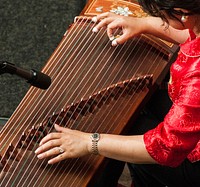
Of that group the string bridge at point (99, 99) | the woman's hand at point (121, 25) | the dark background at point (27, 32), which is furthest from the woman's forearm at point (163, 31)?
the dark background at point (27, 32)

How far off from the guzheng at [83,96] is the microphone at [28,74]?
0.19m

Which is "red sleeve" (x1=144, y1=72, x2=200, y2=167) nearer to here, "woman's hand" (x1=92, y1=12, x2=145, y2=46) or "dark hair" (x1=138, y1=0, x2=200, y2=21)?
"dark hair" (x1=138, y1=0, x2=200, y2=21)

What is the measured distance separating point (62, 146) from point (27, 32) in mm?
1261

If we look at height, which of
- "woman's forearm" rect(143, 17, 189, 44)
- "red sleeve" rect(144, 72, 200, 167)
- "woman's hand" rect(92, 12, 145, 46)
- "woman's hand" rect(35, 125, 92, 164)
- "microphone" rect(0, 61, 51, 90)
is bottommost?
"woman's hand" rect(35, 125, 92, 164)

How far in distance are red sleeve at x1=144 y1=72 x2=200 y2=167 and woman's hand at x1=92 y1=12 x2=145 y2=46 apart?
0.45 meters

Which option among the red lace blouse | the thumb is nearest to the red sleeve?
the red lace blouse

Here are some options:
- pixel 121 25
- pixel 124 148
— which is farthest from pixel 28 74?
pixel 121 25

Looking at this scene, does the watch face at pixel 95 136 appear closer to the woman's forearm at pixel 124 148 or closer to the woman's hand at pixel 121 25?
the woman's forearm at pixel 124 148

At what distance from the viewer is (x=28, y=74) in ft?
3.98

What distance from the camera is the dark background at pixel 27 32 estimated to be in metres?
2.41

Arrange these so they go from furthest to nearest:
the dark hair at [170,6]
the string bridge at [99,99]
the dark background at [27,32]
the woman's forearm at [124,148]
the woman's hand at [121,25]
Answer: the dark background at [27,32] < the woman's hand at [121,25] < the string bridge at [99,99] < the woman's forearm at [124,148] < the dark hair at [170,6]

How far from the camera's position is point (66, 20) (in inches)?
95.7

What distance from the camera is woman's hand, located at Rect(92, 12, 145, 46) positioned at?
5.32ft

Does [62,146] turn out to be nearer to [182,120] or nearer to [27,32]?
[182,120]
